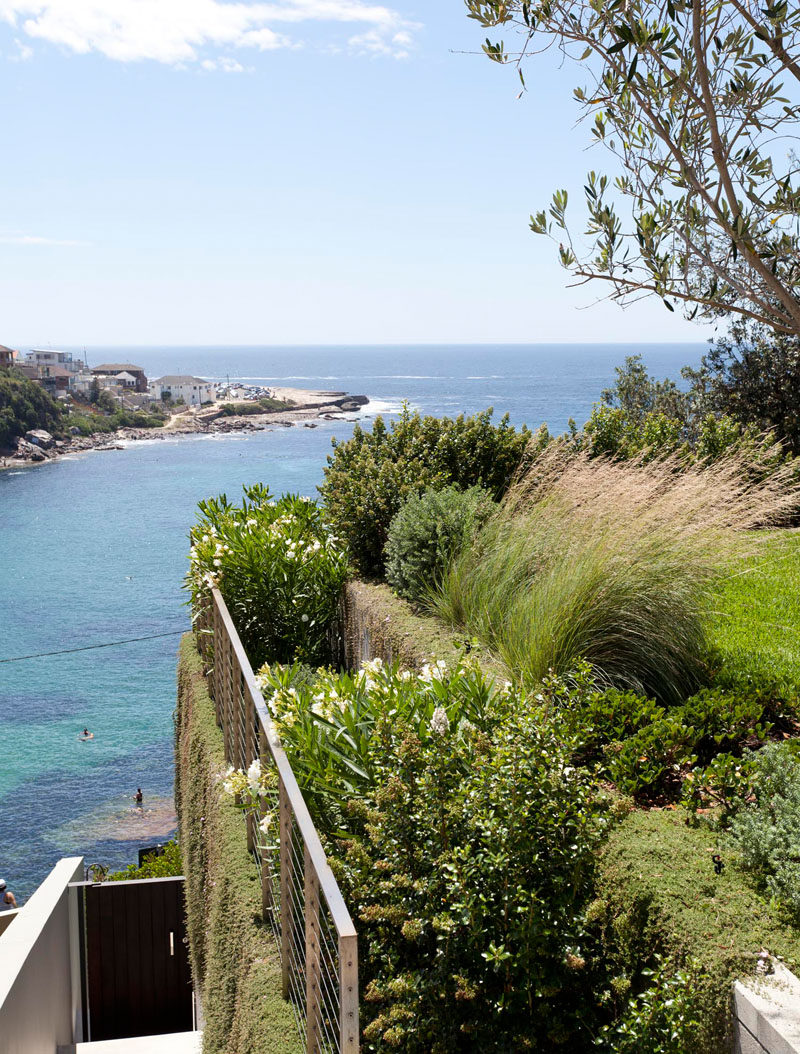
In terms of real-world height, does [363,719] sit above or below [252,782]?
above

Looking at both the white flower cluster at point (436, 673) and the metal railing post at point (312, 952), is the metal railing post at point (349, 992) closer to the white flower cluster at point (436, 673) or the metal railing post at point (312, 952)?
the metal railing post at point (312, 952)

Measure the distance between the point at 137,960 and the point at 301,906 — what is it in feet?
25.9

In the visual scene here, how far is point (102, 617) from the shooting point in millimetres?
49844

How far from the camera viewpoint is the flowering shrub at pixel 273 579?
22.9ft

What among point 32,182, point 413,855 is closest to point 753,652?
point 413,855

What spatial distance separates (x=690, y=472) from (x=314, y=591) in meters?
3.17

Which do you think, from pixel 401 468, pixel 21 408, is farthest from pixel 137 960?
pixel 21 408

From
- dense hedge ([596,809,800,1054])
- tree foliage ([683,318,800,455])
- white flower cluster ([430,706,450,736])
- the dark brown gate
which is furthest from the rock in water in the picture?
dense hedge ([596,809,800,1054])

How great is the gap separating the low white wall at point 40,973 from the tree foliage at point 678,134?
4.82 metres

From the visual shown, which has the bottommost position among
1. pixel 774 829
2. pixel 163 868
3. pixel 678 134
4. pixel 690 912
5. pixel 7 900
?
pixel 7 900

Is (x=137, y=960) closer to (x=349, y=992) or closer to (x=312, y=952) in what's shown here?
(x=312, y=952)

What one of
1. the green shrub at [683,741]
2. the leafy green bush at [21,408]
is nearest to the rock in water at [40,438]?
the leafy green bush at [21,408]

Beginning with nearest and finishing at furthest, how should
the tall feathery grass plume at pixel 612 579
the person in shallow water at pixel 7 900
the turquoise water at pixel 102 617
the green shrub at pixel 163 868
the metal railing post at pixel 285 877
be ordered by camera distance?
the metal railing post at pixel 285 877
the tall feathery grass plume at pixel 612 579
the green shrub at pixel 163 868
the person in shallow water at pixel 7 900
the turquoise water at pixel 102 617

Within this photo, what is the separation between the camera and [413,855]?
108 inches
